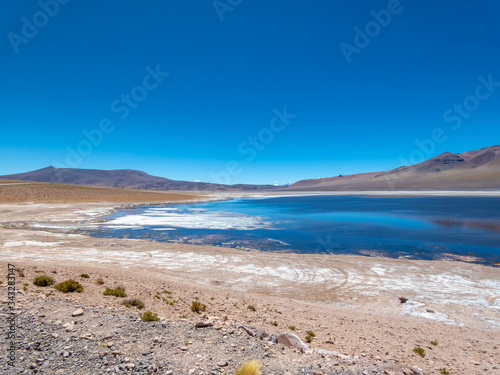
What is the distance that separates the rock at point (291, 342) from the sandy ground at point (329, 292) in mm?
565

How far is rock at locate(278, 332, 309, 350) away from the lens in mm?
5901

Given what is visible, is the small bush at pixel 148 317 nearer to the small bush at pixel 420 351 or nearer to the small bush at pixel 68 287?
the small bush at pixel 68 287

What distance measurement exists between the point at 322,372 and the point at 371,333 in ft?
9.16

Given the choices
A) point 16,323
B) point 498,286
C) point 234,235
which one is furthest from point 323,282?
point 234,235

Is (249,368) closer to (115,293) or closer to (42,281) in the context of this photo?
(115,293)

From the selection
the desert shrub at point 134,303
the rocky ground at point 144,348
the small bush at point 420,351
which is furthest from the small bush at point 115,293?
the small bush at point 420,351

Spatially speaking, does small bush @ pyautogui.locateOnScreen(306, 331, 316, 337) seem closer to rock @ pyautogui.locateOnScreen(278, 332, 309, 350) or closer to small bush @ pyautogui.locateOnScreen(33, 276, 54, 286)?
rock @ pyautogui.locateOnScreen(278, 332, 309, 350)

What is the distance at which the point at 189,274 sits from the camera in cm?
1261

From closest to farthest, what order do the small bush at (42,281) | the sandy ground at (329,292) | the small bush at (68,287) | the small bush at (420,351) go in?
the small bush at (420,351) → the sandy ground at (329,292) → the small bush at (68,287) → the small bush at (42,281)

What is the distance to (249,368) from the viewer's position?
4.75 meters

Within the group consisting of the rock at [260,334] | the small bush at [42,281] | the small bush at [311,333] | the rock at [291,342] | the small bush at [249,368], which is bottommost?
the small bush at [311,333]

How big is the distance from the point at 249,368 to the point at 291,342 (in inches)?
59.4

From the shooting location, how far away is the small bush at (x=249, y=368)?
470 centimetres

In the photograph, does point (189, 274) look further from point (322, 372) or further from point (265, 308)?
point (322, 372)
